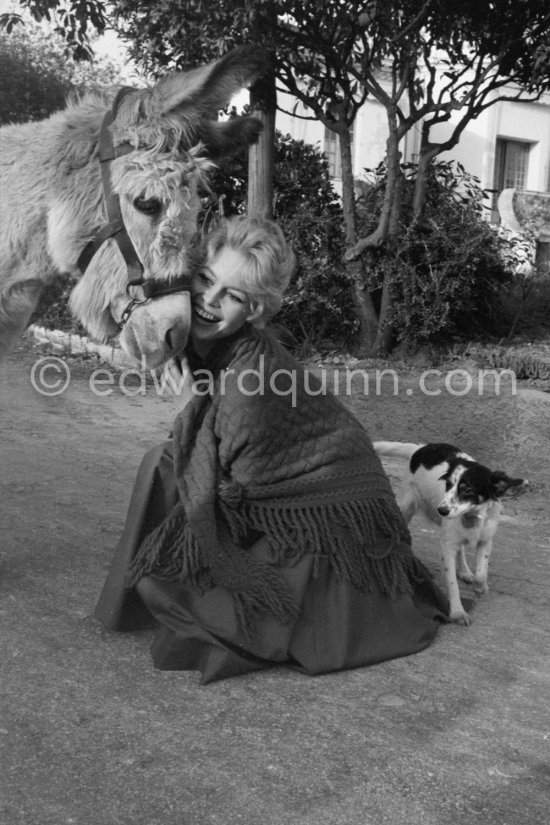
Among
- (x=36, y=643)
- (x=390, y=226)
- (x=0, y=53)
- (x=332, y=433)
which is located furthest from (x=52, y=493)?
(x=0, y=53)

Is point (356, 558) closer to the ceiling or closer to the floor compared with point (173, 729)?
closer to the ceiling

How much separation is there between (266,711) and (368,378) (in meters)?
5.95

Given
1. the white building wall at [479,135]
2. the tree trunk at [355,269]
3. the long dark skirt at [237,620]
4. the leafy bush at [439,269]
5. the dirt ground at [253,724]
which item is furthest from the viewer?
the white building wall at [479,135]

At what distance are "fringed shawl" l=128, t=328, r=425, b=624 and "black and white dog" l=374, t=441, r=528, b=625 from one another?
680 millimetres

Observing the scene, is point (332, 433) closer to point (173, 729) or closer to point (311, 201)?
point (173, 729)

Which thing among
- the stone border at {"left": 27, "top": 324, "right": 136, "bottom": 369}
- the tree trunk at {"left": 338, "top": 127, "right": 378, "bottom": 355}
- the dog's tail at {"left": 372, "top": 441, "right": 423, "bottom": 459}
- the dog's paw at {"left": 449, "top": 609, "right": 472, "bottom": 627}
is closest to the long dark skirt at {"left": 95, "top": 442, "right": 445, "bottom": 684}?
the dog's paw at {"left": 449, "top": 609, "right": 472, "bottom": 627}

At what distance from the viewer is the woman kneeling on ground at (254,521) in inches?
116

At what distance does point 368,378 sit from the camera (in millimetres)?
8469

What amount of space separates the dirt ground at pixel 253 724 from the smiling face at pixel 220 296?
3.78ft

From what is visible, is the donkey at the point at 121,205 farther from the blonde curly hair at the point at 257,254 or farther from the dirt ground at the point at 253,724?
the dirt ground at the point at 253,724

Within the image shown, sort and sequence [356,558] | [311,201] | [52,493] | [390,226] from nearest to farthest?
[356,558], [52,493], [390,226], [311,201]

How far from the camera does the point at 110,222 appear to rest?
284 centimetres

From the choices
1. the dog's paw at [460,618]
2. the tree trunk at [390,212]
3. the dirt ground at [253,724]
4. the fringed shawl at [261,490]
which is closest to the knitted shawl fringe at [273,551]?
the fringed shawl at [261,490]

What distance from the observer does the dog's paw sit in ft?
11.7
